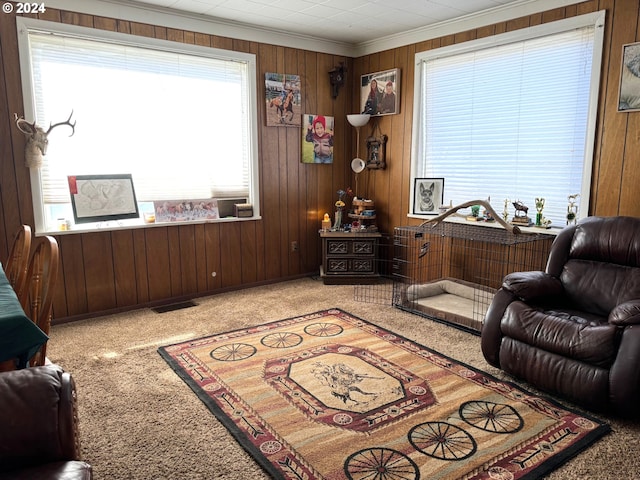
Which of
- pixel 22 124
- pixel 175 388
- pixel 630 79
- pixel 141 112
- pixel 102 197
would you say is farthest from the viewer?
pixel 141 112

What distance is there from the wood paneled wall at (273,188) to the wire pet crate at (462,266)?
1.72ft

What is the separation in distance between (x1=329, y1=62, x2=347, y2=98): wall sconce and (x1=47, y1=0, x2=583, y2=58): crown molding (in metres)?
0.22

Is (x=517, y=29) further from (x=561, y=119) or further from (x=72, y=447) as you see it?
(x=72, y=447)

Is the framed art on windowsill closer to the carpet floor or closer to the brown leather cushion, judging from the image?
the carpet floor

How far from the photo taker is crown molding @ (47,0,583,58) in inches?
150

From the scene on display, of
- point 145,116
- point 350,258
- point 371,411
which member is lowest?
point 371,411

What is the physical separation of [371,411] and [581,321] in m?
1.27

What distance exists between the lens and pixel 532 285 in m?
2.90

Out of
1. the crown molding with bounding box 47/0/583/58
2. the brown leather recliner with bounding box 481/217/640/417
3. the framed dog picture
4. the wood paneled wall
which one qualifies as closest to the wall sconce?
the wood paneled wall

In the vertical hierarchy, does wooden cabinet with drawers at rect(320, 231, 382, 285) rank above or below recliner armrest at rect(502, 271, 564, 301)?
below

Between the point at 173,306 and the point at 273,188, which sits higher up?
the point at 273,188

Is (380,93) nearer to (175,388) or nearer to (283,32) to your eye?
(283,32)

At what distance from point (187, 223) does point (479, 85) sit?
3065mm

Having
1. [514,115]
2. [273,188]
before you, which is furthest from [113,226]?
[514,115]
